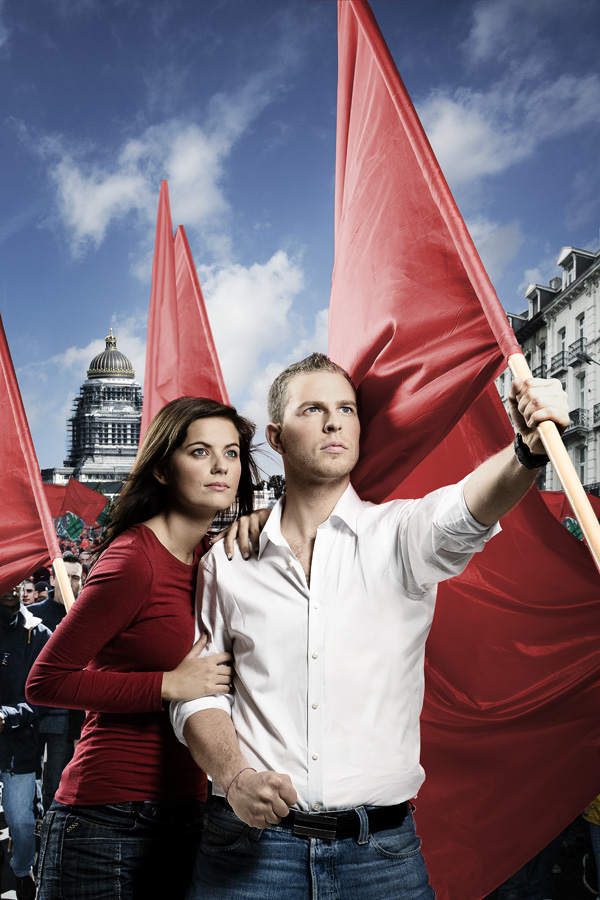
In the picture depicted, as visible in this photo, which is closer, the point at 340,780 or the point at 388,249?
the point at 340,780

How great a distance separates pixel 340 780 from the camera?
165cm

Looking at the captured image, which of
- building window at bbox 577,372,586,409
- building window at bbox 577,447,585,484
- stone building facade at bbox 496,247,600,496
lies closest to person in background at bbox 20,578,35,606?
stone building facade at bbox 496,247,600,496

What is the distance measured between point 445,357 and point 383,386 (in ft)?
0.73

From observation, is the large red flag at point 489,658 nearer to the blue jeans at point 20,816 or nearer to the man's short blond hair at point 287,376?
the man's short blond hair at point 287,376

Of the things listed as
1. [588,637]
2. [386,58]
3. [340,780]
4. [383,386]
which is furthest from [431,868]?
[386,58]

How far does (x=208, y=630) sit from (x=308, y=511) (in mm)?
372

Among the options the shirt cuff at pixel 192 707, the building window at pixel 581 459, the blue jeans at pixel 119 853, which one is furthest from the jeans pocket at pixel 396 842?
the building window at pixel 581 459

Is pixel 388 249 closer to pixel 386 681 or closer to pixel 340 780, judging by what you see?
pixel 386 681

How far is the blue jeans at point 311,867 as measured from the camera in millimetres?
1606

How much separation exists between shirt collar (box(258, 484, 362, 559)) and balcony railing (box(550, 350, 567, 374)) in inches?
694

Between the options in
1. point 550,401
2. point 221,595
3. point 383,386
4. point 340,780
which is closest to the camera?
point 550,401

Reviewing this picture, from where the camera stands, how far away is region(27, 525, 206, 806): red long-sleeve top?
77.4 inches

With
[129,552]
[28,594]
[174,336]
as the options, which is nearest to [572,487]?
[129,552]

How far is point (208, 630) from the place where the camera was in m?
1.94
